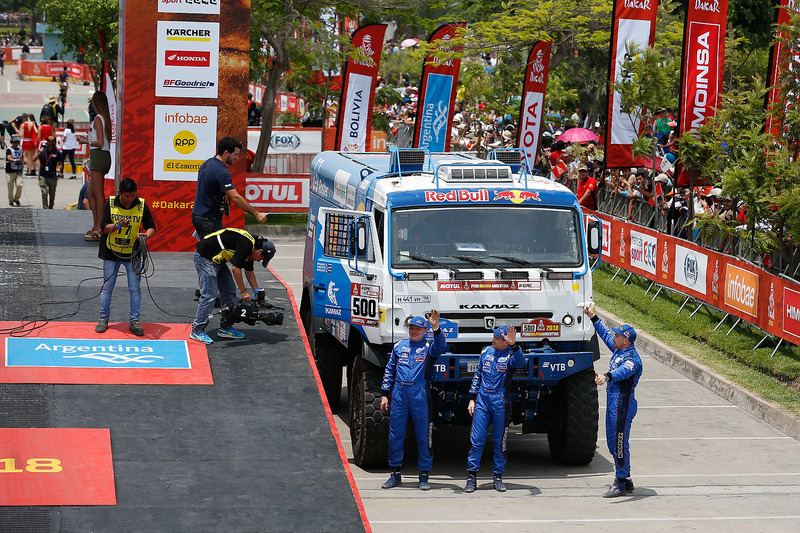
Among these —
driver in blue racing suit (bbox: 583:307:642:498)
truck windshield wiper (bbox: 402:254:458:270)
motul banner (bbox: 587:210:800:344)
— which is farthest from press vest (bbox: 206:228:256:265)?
motul banner (bbox: 587:210:800:344)

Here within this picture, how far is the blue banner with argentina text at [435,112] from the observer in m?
30.2

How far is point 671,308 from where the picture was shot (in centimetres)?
2084

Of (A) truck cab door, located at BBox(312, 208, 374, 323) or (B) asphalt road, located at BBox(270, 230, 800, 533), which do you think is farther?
(A) truck cab door, located at BBox(312, 208, 374, 323)

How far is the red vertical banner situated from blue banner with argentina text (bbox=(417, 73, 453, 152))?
11.7m

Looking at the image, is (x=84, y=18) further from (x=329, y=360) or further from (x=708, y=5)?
(x=329, y=360)

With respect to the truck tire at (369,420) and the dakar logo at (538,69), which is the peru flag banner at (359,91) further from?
the truck tire at (369,420)

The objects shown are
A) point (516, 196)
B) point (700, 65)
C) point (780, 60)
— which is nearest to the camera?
point (516, 196)

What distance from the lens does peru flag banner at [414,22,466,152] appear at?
1185 inches

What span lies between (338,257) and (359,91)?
17.6 meters

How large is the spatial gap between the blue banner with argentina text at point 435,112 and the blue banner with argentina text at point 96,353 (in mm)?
17943

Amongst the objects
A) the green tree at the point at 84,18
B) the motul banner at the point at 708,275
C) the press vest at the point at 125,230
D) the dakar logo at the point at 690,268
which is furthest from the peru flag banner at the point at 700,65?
the green tree at the point at 84,18

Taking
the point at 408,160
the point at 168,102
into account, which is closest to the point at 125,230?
the point at 408,160

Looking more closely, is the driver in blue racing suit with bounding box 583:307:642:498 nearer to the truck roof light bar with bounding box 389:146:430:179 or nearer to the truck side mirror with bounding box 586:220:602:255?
the truck side mirror with bounding box 586:220:602:255

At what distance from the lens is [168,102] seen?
1897cm
